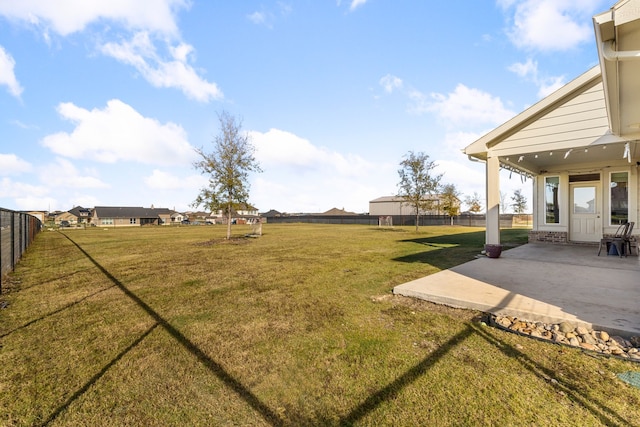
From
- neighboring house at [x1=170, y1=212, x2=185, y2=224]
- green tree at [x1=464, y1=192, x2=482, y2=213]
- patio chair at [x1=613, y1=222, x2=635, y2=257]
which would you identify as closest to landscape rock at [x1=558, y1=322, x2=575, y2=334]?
patio chair at [x1=613, y1=222, x2=635, y2=257]

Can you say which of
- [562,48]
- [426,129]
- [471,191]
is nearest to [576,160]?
[562,48]

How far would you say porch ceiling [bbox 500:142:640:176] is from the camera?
27.2 feet

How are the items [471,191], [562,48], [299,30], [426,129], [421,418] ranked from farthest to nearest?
1. [471,191]
2. [426,129]
3. [299,30]
4. [562,48]
5. [421,418]

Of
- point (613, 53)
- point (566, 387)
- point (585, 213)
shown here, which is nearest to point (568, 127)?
point (585, 213)

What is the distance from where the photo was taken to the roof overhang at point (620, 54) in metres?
2.58

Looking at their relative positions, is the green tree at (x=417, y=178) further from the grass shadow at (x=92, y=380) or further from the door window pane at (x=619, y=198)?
the grass shadow at (x=92, y=380)

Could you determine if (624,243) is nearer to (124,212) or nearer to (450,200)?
(450,200)

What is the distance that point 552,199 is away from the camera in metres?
11.4

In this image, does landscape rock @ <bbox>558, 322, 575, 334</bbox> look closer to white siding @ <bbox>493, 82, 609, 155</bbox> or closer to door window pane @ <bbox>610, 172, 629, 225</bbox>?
white siding @ <bbox>493, 82, 609, 155</bbox>

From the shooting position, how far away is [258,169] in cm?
1745

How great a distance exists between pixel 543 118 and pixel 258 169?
544 inches

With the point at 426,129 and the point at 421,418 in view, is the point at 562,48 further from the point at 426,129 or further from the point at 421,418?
the point at 421,418

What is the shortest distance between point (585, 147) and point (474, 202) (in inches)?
1904

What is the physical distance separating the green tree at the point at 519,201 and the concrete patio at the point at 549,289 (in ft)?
160
